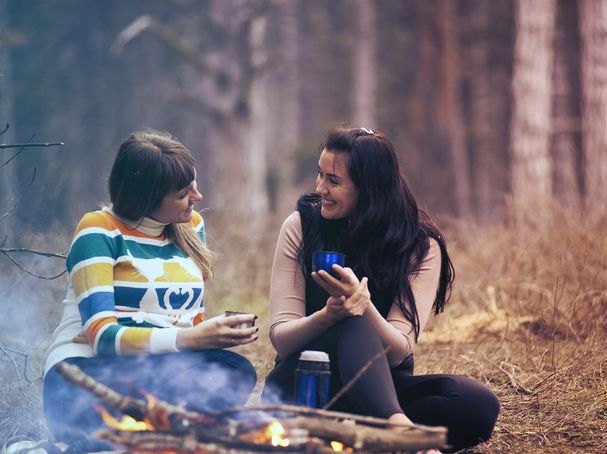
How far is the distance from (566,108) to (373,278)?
1144 centimetres

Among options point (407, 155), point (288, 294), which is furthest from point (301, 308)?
point (407, 155)

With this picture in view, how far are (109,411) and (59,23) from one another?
15146 millimetres

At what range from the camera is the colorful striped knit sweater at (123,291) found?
3.03 meters

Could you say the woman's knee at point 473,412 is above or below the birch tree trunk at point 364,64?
below

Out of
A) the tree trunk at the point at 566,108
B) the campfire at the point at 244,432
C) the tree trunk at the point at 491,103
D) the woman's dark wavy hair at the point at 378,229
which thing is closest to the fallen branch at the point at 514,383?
the woman's dark wavy hair at the point at 378,229

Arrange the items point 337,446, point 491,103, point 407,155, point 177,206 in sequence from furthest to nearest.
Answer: point 407,155
point 491,103
point 177,206
point 337,446

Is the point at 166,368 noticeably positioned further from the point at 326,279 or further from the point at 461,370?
the point at 461,370

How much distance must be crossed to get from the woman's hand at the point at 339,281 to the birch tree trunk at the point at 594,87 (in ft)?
27.2

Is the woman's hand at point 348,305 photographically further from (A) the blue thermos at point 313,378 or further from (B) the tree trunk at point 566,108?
(B) the tree trunk at point 566,108

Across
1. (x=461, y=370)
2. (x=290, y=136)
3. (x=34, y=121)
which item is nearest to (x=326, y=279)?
(x=461, y=370)

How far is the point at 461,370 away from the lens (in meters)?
4.73

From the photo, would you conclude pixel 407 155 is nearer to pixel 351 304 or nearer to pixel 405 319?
pixel 405 319

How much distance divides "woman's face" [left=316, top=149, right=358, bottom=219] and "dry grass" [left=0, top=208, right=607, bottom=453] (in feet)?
3.94

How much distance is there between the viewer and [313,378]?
9.86ft
